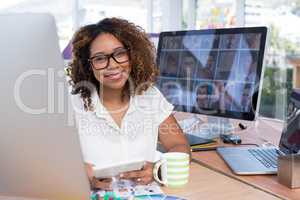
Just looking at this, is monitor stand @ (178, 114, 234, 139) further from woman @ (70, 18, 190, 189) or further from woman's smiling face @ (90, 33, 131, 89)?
woman's smiling face @ (90, 33, 131, 89)

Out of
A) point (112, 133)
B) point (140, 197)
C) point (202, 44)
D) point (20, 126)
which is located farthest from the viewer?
point (202, 44)

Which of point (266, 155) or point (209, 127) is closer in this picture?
point (266, 155)

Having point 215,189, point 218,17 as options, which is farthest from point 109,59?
point 218,17

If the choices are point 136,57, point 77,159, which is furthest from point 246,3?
point 77,159

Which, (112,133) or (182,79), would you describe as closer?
(112,133)

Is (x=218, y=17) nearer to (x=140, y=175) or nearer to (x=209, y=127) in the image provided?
(x=209, y=127)

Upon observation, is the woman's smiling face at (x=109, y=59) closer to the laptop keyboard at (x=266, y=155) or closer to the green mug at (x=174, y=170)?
the green mug at (x=174, y=170)

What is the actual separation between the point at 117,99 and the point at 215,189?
560 millimetres

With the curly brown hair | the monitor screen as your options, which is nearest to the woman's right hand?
the curly brown hair

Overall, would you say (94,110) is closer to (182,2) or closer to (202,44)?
(202,44)

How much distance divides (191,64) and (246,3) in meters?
1.87

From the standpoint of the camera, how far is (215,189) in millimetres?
1005

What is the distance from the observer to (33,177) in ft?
1.91

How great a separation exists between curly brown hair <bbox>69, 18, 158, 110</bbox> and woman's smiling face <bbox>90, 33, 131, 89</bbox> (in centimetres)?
2
